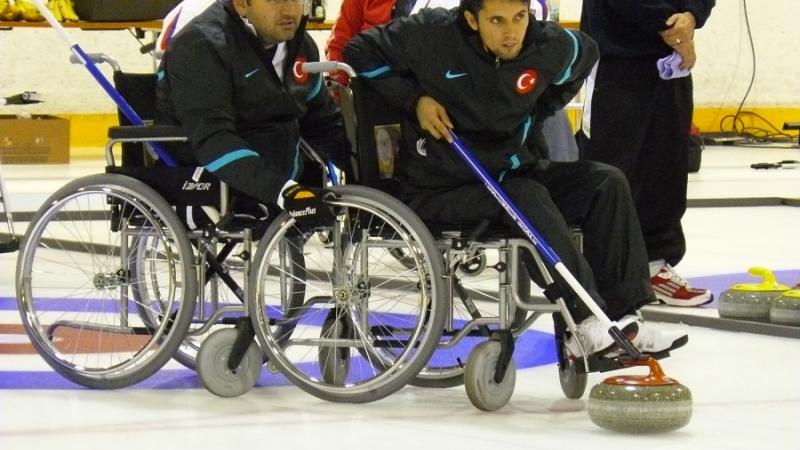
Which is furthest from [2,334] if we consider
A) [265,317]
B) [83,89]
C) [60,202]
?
[83,89]

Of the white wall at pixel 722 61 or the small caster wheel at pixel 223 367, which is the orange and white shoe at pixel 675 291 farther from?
the white wall at pixel 722 61

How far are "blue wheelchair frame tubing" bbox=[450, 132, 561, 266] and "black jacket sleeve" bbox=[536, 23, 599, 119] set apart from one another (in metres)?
0.26

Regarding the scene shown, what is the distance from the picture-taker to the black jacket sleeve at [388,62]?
3121 mm

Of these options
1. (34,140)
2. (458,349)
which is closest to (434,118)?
(458,349)

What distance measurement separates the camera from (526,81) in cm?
309

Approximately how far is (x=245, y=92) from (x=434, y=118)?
439 millimetres

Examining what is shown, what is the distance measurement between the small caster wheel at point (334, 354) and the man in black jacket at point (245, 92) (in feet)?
0.90

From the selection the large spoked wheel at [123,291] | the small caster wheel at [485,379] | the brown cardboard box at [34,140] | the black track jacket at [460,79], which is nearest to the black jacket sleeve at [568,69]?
the black track jacket at [460,79]

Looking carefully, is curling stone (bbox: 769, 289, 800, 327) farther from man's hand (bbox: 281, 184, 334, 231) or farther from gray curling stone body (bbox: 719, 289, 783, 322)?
man's hand (bbox: 281, 184, 334, 231)

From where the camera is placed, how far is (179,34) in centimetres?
317

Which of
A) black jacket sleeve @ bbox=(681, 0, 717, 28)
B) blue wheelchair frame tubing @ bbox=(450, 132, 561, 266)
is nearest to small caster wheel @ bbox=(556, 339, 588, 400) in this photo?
blue wheelchair frame tubing @ bbox=(450, 132, 561, 266)

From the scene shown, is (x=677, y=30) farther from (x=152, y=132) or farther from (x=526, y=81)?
(x=152, y=132)

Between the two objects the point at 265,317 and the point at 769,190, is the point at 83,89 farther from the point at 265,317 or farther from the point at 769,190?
the point at 265,317

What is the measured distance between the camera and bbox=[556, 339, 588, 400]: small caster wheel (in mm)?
3039
